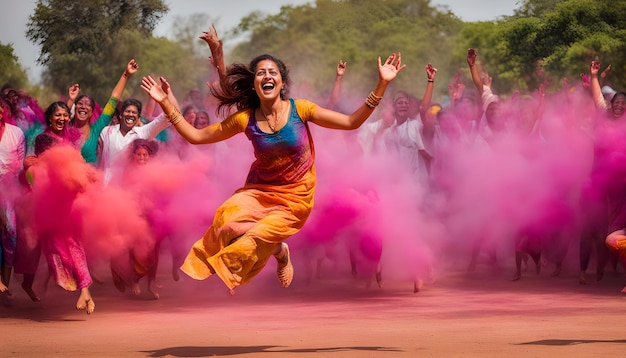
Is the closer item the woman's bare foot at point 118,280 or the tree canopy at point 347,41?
the woman's bare foot at point 118,280

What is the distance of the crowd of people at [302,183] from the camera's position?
8.43 metres

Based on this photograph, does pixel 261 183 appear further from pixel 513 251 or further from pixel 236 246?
pixel 513 251

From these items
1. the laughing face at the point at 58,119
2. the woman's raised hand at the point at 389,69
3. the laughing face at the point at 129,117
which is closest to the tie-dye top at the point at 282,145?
the woman's raised hand at the point at 389,69

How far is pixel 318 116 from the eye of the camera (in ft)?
27.7

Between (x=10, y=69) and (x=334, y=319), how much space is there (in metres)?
22.4

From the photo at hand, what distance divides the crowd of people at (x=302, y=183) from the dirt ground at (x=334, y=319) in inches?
11.5

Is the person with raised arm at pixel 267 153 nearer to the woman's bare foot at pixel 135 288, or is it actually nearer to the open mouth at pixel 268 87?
the open mouth at pixel 268 87

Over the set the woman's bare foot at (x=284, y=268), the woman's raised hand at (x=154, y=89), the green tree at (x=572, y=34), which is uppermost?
the green tree at (x=572, y=34)

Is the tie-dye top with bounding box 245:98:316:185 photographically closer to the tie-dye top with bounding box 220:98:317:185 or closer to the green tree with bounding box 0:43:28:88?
the tie-dye top with bounding box 220:98:317:185

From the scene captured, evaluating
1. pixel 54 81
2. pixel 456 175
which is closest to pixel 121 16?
pixel 54 81

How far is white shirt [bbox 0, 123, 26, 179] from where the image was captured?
10.9 meters

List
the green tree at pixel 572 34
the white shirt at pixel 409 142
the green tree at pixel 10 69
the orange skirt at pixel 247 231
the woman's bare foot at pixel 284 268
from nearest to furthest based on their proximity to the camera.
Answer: the orange skirt at pixel 247 231
the woman's bare foot at pixel 284 268
the white shirt at pixel 409 142
the green tree at pixel 572 34
the green tree at pixel 10 69

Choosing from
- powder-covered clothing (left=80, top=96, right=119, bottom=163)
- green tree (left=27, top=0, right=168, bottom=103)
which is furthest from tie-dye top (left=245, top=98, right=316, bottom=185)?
green tree (left=27, top=0, right=168, bottom=103)

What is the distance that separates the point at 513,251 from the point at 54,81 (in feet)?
73.0
